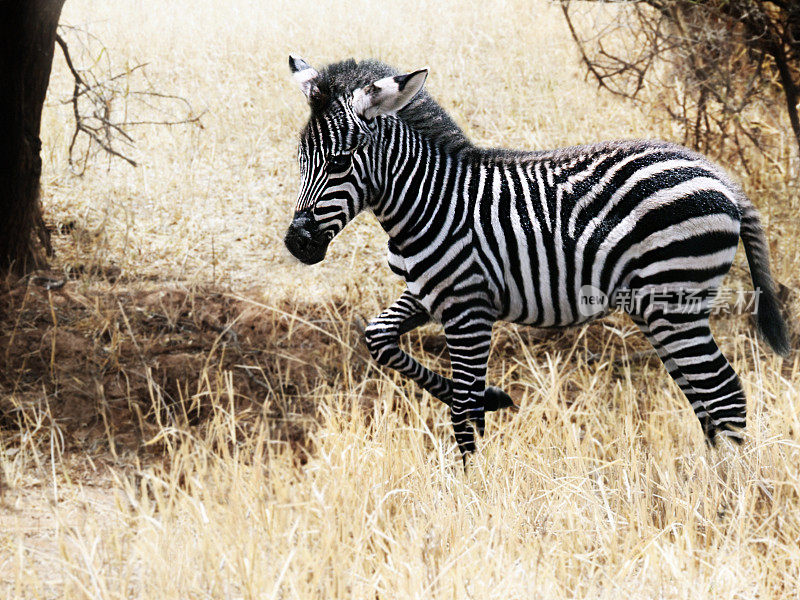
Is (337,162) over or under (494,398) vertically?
over

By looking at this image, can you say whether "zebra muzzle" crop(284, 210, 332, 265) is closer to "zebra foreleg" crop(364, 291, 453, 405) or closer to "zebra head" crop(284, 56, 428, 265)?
"zebra head" crop(284, 56, 428, 265)

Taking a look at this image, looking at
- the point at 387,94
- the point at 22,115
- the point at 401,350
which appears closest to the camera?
the point at 387,94

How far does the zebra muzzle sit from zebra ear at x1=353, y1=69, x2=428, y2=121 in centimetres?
52

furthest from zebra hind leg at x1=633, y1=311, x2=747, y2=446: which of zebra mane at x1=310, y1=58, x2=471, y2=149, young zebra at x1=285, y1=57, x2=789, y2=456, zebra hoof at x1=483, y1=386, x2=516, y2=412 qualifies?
zebra mane at x1=310, y1=58, x2=471, y2=149

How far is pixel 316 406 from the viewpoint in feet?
17.2

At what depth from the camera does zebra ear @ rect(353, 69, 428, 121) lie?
11.2 ft

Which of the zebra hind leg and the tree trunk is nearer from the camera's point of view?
the zebra hind leg

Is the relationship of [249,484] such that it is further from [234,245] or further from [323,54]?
[323,54]

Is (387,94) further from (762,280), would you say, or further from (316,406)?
(316,406)

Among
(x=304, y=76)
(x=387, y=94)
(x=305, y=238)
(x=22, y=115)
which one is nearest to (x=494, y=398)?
(x=305, y=238)

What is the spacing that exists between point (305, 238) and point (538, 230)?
43.1 inches

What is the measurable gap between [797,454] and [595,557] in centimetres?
135

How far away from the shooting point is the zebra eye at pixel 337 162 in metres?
3.54

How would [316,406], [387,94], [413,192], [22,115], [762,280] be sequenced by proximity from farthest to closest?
[22,115], [316,406], [762,280], [413,192], [387,94]
